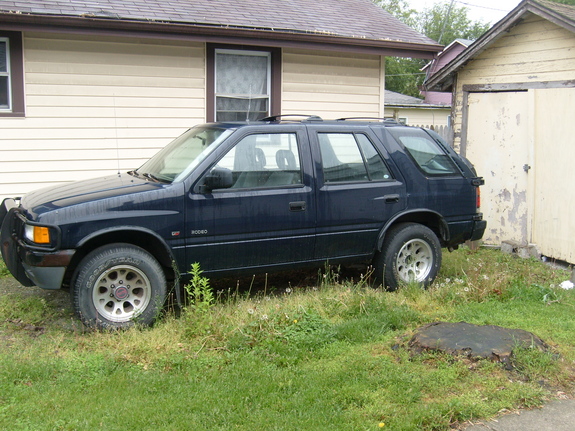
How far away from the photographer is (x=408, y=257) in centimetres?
691

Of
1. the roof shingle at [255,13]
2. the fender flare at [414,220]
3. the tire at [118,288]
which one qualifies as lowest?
the tire at [118,288]

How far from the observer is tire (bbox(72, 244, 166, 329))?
5.27 metres

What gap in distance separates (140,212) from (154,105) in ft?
13.6

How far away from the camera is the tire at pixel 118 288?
527cm

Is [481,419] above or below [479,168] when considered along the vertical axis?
below

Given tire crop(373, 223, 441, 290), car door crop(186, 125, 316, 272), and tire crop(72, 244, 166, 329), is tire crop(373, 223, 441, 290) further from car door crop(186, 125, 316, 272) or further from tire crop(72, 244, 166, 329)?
tire crop(72, 244, 166, 329)

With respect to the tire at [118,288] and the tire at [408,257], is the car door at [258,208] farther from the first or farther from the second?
the tire at [408,257]

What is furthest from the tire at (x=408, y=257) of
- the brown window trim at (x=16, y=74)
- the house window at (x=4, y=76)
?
the house window at (x=4, y=76)

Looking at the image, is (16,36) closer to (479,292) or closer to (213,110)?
(213,110)

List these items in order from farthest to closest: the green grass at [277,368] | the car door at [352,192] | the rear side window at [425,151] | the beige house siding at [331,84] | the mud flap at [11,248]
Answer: the beige house siding at [331,84], the rear side window at [425,151], the car door at [352,192], the mud flap at [11,248], the green grass at [277,368]

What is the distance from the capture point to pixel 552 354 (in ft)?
15.7

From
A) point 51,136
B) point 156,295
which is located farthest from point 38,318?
point 51,136

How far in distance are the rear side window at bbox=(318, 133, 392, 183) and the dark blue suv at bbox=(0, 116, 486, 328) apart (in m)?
0.01

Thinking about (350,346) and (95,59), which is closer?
(350,346)
